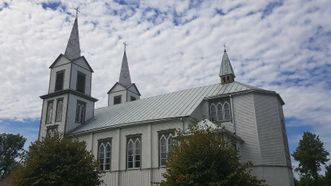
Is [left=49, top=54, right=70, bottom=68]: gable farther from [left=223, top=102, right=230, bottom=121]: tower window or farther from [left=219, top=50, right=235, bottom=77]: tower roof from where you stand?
[left=223, top=102, right=230, bottom=121]: tower window

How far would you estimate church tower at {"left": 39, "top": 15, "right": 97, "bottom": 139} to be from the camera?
3581cm

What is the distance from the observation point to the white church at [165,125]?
91.0 ft

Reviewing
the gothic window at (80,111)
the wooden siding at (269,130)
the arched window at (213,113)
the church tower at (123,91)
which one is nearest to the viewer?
the wooden siding at (269,130)

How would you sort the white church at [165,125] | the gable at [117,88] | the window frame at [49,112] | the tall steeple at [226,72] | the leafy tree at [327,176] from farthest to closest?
the gable at [117,88] → the leafy tree at [327,176] → the window frame at [49,112] → the tall steeple at [226,72] → the white church at [165,125]

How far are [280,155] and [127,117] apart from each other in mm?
14291

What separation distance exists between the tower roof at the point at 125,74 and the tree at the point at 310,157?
2621 centimetres

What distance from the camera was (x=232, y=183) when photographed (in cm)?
1689

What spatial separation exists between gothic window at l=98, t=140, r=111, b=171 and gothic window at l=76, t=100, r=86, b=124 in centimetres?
597

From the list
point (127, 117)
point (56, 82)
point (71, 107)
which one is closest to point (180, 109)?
point (127, 117)

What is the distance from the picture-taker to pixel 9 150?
63.4m

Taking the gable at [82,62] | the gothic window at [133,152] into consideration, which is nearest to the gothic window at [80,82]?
the gable at [82,62]

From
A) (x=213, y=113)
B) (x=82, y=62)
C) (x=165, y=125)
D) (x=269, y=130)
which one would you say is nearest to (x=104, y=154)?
(x=165, y=125)

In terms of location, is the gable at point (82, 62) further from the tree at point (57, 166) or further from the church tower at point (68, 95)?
the tree at point (57, 166)

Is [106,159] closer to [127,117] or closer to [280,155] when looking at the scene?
[127,117]
